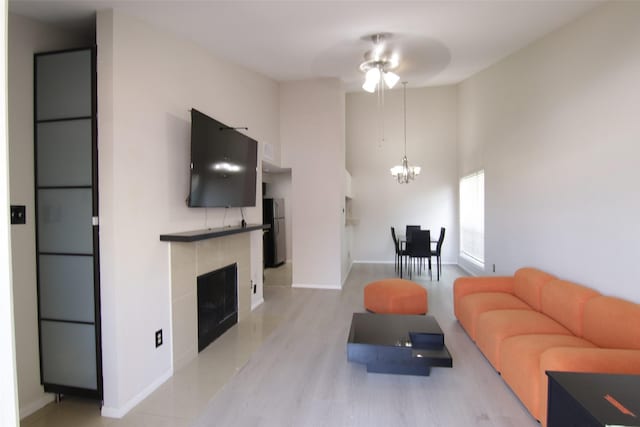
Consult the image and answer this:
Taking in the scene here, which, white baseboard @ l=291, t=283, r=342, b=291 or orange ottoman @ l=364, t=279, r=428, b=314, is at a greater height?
orange ottoman @ l=364, t=279, r=428, b=314

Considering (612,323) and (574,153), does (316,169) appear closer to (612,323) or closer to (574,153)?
(574,153)

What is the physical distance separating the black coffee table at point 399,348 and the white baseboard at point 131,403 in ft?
5.15

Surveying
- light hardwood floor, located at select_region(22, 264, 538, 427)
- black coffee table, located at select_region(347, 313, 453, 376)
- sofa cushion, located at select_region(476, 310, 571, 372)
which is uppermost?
sofa cushion, located at select_region(476, 310, 571, 372)

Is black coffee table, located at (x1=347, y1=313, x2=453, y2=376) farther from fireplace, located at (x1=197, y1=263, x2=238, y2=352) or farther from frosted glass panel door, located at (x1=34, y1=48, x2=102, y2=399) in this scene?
frosted glass panel door, located at (x1=34, y1=48, x2=102, y2=399)

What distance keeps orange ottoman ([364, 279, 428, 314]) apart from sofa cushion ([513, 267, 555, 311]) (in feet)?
A: 3.39

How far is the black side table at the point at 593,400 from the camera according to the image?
1.23 meters

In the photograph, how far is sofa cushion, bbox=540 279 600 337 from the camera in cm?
244

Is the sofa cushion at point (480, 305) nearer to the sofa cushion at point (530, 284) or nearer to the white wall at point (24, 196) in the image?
the sofa cushion at point (530, 284)

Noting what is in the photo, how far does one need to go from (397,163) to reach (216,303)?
560cm

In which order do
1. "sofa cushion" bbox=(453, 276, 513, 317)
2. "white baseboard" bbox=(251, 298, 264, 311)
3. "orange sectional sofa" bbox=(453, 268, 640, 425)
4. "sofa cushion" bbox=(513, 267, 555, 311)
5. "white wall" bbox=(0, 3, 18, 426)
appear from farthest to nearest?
"white baseboard" bbox=(251, 298, 264, 311)
"sofa cushion" bbox=(453, 276, 513, 317)
"sofa cushion" bbox=(513, 267, 555, 311)
"orange sectional sofa" bbox=(453, 268, 640, 425)
"white wall" bbox=(0, 3, 18, 426)

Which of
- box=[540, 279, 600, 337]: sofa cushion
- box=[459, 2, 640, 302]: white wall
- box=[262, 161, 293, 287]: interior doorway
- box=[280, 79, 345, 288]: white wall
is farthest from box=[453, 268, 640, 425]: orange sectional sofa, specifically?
box=[262, 161, 293, 287]: interior doorway

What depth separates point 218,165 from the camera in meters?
3.04

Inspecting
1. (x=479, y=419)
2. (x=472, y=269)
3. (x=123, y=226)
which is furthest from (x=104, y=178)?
(x=472, y=269)

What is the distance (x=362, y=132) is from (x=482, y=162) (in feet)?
10.2
